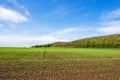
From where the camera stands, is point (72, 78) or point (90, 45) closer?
point (72, 78)

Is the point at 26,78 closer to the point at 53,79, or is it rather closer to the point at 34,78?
the point at 34,78

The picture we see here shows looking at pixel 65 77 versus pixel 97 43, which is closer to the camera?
pixel 65 77

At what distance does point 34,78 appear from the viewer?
46.5ft

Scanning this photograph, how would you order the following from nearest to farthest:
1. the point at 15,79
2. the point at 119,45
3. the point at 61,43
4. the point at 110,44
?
1. the point at 15,79
2. the point at 119,45
3. the point at 110,44
4. the point at 61,43

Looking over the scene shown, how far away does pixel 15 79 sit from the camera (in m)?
13.8

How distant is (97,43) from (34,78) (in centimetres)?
13384

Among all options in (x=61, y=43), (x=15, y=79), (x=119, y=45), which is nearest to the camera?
(x=15, y=79)

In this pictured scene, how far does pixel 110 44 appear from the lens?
138 m

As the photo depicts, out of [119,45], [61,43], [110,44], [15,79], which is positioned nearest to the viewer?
[15,79]

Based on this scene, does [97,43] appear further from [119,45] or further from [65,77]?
[65,77]

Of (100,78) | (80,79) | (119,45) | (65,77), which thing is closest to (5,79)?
(65,77)

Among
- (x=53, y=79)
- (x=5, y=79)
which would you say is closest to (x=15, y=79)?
(x=5, y=79)

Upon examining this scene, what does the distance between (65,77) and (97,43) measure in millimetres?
132881

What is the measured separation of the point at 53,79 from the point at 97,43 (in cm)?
13387
